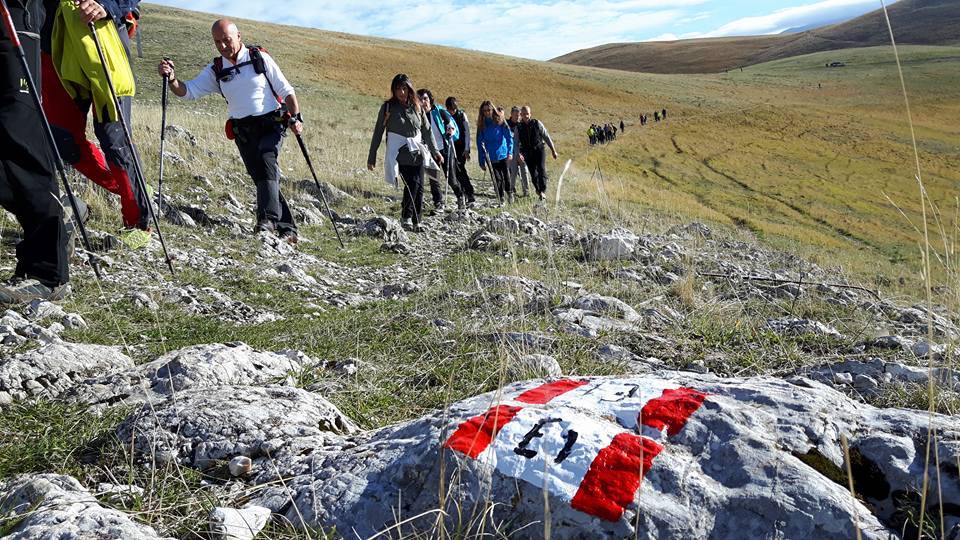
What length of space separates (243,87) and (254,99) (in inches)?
6.2

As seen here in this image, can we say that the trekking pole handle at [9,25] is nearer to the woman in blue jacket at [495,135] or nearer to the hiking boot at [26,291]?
the hiking boot at [26,291]

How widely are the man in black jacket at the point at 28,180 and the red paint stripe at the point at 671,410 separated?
13.7 ft

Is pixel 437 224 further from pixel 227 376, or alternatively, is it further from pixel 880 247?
pixel 880 247

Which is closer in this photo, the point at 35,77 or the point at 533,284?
the point at 35,77

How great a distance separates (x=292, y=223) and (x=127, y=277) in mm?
2552

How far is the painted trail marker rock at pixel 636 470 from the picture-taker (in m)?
1.52

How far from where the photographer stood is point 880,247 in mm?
22703

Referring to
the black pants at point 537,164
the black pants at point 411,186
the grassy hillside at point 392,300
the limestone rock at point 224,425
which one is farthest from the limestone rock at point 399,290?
the black pants at point 537,164

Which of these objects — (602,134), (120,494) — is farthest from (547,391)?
(602,134)

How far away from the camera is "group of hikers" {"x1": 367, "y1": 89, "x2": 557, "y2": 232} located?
9227 mm

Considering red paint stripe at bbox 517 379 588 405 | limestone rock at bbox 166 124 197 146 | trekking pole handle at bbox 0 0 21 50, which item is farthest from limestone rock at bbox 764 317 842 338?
limestone rock at bbox 166 124 197 146

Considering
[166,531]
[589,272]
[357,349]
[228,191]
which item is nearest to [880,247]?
[589,272]

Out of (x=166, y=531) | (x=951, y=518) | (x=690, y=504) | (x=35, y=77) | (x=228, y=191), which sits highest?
(x=35, y=77)

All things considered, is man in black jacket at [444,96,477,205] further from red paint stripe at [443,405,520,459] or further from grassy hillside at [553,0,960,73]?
grassy hillside at [553,0,960,73]
